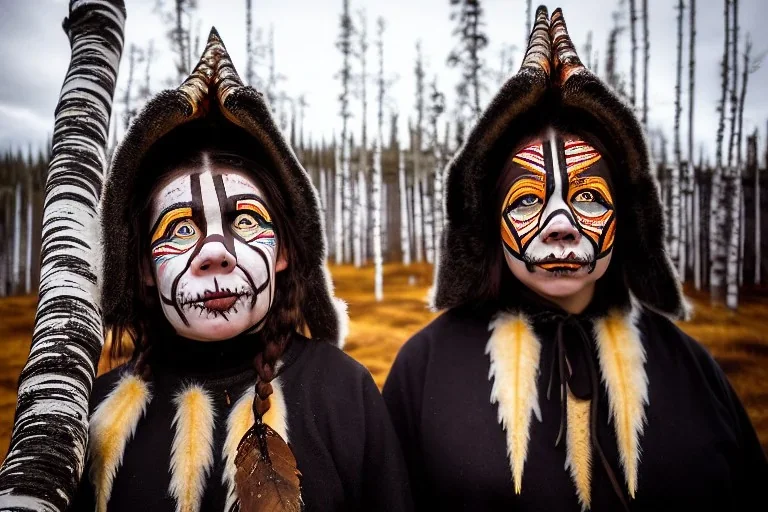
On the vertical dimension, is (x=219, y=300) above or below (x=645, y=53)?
below

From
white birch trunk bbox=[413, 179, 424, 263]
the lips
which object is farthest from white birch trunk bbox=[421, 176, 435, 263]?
the lips

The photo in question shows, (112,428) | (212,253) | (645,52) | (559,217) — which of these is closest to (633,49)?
(645,52)

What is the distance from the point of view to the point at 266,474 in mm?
1376

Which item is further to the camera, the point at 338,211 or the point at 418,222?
the point at 338,211

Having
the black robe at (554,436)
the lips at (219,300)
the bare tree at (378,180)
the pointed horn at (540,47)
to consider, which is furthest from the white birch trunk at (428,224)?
the lips at (219,300)

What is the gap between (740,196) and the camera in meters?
2.86

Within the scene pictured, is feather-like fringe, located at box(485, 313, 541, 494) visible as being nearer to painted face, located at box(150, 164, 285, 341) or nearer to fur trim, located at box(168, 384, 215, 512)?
painted face, located at box(150, 164, 285, 341)

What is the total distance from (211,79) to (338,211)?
2.11 meters

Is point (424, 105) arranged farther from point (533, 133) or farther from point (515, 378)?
point (515, 378)

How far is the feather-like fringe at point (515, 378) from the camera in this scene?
63.4 inches

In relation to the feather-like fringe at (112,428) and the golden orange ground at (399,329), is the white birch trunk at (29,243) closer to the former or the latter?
the golden orange ground at (399,329)

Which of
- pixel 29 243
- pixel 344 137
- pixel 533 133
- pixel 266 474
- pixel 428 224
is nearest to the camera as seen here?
pixel 266 474

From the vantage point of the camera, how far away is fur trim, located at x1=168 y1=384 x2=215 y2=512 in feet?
4.56

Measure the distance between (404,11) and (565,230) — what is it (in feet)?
6.17
